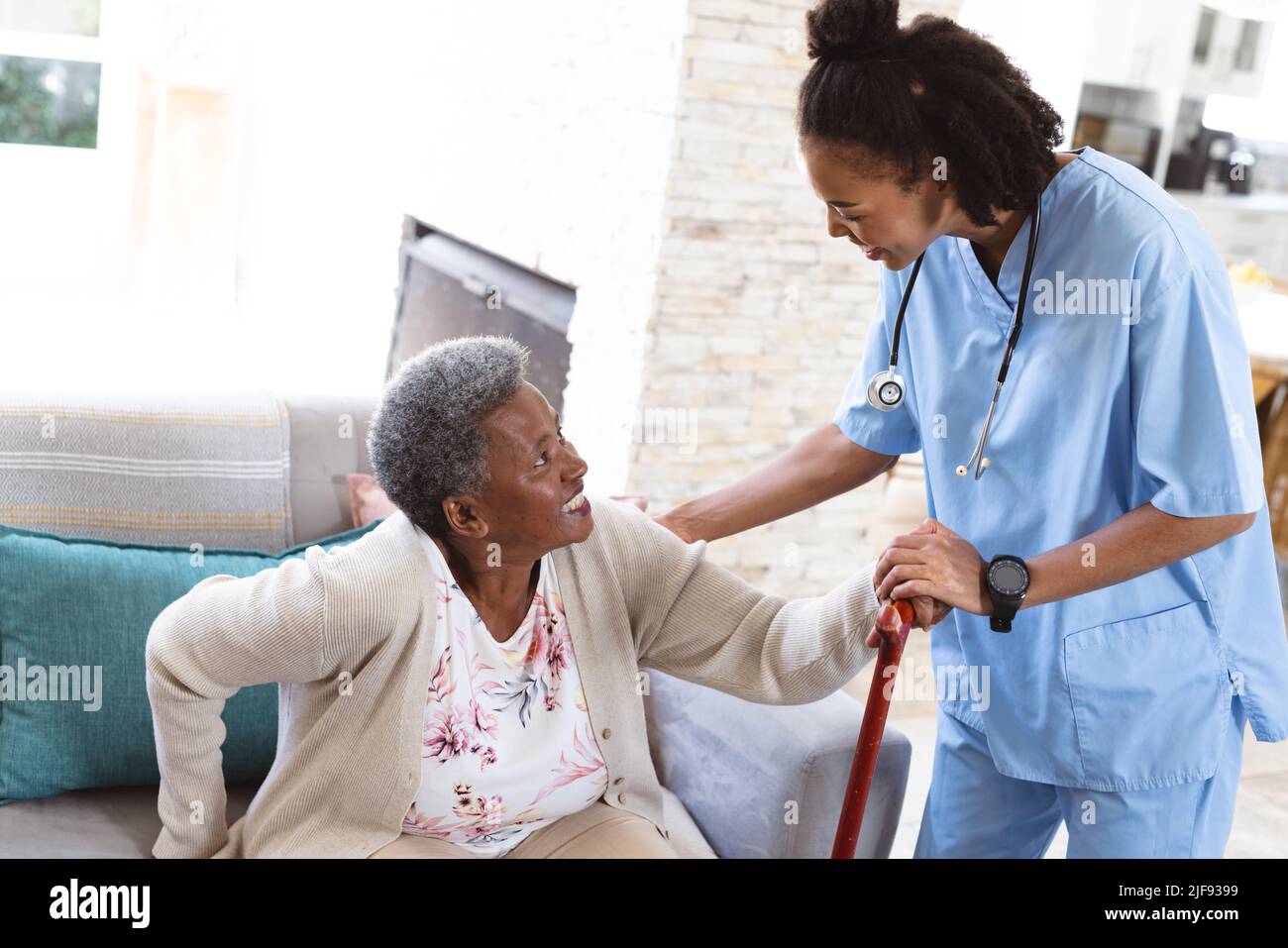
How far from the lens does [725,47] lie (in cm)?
298

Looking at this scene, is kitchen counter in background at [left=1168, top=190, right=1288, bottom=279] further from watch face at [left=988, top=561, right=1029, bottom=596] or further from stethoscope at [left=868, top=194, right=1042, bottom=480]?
watch face at [left=988, top=561, right=1029, bottom=596]

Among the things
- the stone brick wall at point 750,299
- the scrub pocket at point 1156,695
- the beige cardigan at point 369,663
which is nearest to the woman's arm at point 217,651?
the beige cardigan at point 369,663

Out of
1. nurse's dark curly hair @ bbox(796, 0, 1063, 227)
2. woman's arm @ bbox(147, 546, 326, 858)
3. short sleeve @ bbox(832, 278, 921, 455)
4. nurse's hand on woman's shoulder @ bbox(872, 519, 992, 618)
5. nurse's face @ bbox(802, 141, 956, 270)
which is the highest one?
nurse's dark curly hair @ bbox(796, 0, 1063, 227)

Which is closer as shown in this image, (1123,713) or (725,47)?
(1123,713)

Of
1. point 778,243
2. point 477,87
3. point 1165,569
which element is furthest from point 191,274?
point 1165,569

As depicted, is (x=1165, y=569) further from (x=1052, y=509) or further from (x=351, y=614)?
(x=351, y=614)

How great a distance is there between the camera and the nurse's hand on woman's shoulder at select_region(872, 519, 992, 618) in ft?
4.29

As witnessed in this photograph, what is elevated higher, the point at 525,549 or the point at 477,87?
the point at 477,87

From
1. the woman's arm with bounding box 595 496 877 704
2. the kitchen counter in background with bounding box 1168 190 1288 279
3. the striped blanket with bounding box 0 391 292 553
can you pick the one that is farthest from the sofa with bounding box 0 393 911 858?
the kitchen counter in background with bounding box 1168 190 1288 279

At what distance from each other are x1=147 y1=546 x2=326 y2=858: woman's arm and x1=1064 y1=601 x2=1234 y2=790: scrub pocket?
829mm

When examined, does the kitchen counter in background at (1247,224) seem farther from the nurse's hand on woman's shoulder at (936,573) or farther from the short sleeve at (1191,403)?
the nurse's hand on woman's shoulder at (936,573)

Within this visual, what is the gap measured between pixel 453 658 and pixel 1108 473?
75cm

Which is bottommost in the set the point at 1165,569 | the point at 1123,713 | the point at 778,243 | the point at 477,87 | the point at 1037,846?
the point at 1037,846
